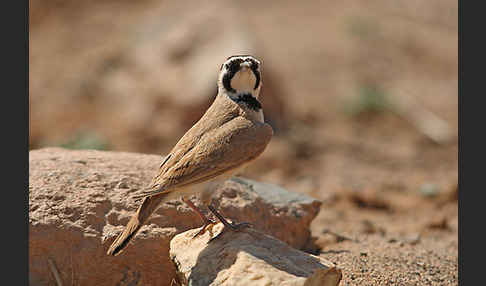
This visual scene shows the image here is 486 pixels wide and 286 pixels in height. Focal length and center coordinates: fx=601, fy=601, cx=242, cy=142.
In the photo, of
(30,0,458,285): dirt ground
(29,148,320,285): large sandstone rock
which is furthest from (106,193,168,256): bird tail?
(30,0,458,285): dirt ground

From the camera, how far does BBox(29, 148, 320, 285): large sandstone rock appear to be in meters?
4.94

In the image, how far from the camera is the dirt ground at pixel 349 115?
22.9 feet

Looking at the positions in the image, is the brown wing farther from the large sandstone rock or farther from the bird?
the large sandstone rock

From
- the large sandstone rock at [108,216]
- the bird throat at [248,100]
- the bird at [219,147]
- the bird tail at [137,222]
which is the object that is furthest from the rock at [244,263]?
the bird throat at [248,100]

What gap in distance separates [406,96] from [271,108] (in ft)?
11.8

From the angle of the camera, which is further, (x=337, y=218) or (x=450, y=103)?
(x=450, y=103)

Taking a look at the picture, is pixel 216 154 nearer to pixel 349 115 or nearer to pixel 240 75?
pixel 240 75

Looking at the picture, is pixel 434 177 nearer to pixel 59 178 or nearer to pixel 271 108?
pixel 271 108

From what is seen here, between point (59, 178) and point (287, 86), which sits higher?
point (59, 178)

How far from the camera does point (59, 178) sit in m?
5.41

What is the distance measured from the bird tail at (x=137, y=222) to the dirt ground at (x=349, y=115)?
188cm

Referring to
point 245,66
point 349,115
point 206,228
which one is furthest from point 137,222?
point 349,115

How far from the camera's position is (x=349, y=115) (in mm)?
12836

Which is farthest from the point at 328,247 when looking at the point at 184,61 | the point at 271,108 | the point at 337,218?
the point at 184,61
